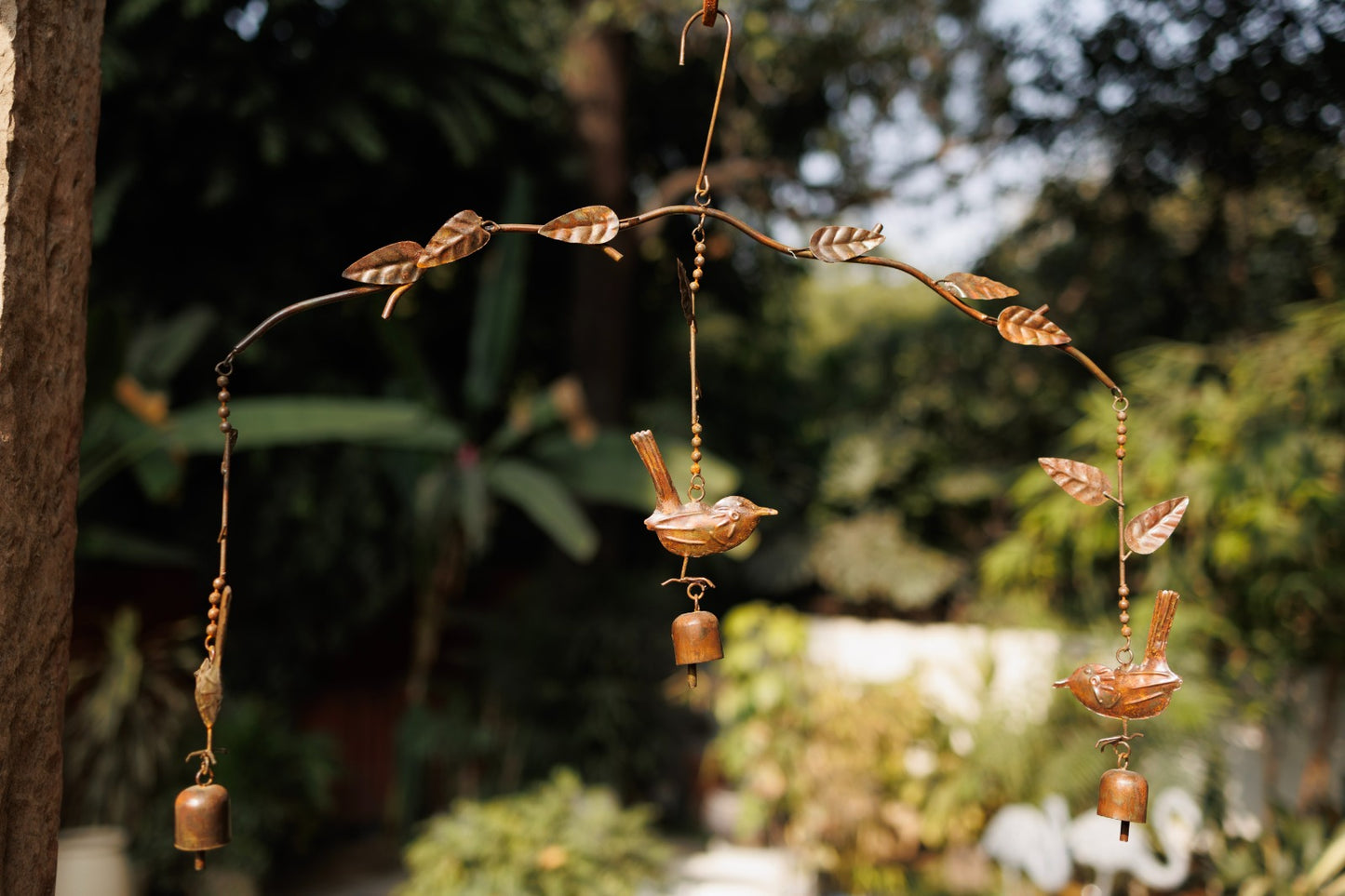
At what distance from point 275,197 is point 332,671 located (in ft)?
9.38

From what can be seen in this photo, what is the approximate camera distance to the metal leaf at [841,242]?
54.7 inches

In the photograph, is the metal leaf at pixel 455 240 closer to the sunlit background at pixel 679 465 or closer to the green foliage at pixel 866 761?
the sunlit background at pixel 679 465

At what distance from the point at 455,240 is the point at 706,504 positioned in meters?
0.51

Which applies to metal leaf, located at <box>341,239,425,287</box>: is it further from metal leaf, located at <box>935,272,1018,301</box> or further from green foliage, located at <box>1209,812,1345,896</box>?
green foliage, located at <box>1209,812,1345,896</box>

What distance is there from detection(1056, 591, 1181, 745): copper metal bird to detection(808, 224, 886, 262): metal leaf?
66 cm

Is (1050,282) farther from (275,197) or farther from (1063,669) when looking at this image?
(275,197)

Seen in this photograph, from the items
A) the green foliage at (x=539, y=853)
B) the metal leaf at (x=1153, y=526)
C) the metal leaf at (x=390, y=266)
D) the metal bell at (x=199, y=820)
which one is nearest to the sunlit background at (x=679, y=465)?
the green foliage at (x=539, y=853)

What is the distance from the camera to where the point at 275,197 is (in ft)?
17.4

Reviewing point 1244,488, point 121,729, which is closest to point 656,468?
point 1244,488

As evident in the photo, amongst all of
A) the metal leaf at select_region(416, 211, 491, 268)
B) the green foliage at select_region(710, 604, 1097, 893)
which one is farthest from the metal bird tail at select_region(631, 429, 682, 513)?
the green foliage at select_region(710, 604, 1097, 893)

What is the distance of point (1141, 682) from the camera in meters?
1.45

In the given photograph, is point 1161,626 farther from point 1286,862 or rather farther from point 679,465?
point 679,465

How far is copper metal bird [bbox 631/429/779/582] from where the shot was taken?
1.44m

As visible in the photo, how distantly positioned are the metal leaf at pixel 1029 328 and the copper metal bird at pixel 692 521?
43cm
